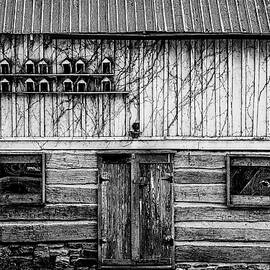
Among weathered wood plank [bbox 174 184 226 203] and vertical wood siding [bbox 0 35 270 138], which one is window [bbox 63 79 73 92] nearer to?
vertical wood siding [bbox 0 35 270 138]

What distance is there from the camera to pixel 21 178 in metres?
10.7

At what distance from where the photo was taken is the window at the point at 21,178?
35.2ft

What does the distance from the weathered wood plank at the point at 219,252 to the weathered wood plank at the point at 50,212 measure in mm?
1753

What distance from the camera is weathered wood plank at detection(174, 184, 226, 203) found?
35.6ft

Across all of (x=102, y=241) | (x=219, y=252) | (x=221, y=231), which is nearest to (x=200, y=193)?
(x=221, y=231)

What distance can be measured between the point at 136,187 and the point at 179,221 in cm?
100

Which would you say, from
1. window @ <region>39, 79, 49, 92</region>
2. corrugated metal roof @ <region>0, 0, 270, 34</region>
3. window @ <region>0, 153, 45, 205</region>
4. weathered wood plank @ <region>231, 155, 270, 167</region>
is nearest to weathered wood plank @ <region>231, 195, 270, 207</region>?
weathered wood plank @ <region>231, 155, 270, 167</region>

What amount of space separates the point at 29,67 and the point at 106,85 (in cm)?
139

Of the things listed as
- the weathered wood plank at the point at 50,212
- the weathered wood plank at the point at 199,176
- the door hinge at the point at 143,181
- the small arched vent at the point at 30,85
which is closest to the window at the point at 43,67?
the small arched vent at the point at 30,85

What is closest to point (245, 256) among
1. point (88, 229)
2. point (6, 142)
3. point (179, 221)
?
point (179, 221)

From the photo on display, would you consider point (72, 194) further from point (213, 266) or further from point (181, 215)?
point (213, 266)

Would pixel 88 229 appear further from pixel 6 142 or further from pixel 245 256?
pixel 245 256

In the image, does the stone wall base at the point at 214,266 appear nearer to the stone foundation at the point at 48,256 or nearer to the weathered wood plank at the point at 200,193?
the weathered wood plank at the point at 200,193

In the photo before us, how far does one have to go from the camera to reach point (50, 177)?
35.3 ft
